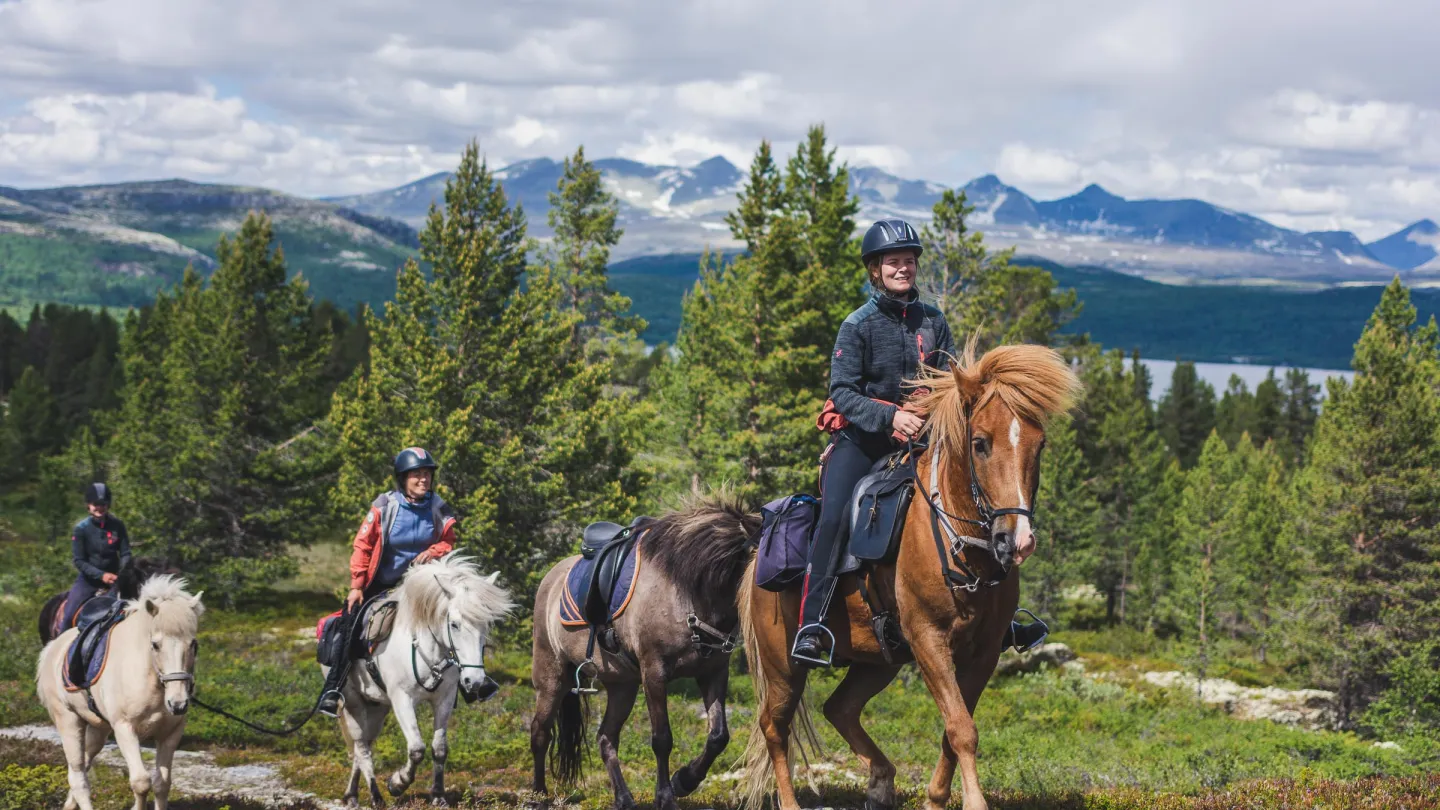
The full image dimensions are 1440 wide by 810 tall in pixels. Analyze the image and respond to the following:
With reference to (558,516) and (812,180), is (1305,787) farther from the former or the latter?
(812,180)

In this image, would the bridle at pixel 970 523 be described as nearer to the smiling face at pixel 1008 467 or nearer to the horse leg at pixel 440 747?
the smiling face at pixel 1008 467

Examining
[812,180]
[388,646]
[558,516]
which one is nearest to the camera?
[388,646]

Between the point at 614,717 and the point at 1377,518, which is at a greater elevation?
the point at 614,717

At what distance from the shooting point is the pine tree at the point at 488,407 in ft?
88.9

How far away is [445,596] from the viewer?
33.4ft

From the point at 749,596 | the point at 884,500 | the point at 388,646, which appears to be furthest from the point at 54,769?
the point at 884,500

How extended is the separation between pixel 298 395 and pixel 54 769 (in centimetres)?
2935

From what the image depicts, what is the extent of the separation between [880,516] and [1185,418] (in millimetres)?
100766

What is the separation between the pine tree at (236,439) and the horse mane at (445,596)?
29.5 m

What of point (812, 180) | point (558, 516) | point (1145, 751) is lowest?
point (1145, 751)

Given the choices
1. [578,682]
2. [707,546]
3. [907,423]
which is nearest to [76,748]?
[578,682]

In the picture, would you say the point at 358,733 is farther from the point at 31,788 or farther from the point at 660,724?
the point at 660,724

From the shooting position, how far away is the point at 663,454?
1457 inches

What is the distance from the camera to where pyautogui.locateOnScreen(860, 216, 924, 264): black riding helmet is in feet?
23.5
